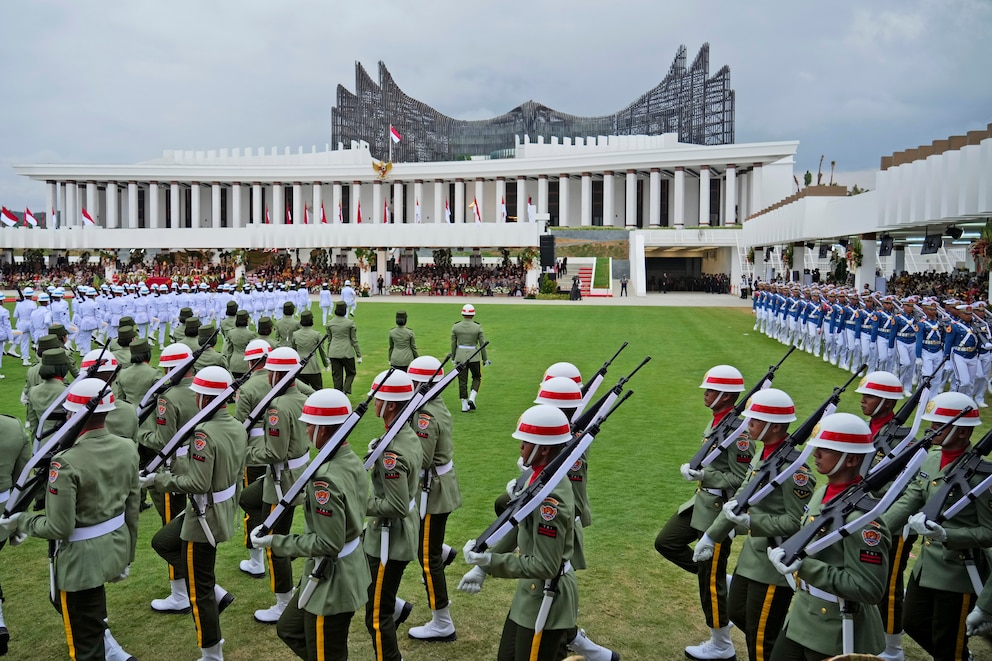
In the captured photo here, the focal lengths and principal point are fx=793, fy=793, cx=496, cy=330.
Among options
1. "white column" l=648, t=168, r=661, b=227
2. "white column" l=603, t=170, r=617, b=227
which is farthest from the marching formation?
"white column" l=648, t=168, r=661, b=227

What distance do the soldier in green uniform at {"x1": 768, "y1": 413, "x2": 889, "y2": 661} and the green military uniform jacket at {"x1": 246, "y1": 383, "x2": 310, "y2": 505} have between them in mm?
4157

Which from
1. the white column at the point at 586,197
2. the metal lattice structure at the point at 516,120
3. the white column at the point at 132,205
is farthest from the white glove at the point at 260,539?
the metal lattice structure at the point at 516,120

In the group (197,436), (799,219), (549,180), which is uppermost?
(549,180)

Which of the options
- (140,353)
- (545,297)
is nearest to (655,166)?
(545,297)

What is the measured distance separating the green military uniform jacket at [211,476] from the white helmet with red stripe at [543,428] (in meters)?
2.43

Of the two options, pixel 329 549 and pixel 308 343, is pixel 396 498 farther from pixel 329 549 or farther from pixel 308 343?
pixel 308 343

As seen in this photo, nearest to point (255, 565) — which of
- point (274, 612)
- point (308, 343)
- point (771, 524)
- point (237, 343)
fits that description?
point (274, 612)

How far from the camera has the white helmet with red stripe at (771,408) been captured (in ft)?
16.8

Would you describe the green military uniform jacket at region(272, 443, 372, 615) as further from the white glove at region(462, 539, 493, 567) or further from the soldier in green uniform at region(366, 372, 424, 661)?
the white glove at region(462, 539, 493, 567)

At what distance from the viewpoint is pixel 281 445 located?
6.70m

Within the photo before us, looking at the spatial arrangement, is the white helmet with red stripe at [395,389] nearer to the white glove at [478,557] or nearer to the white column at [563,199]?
the white glove at [478,557]

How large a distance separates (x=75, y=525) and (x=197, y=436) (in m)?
1.01

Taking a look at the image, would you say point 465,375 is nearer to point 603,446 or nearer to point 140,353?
point 603,446

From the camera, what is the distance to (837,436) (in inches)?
165
